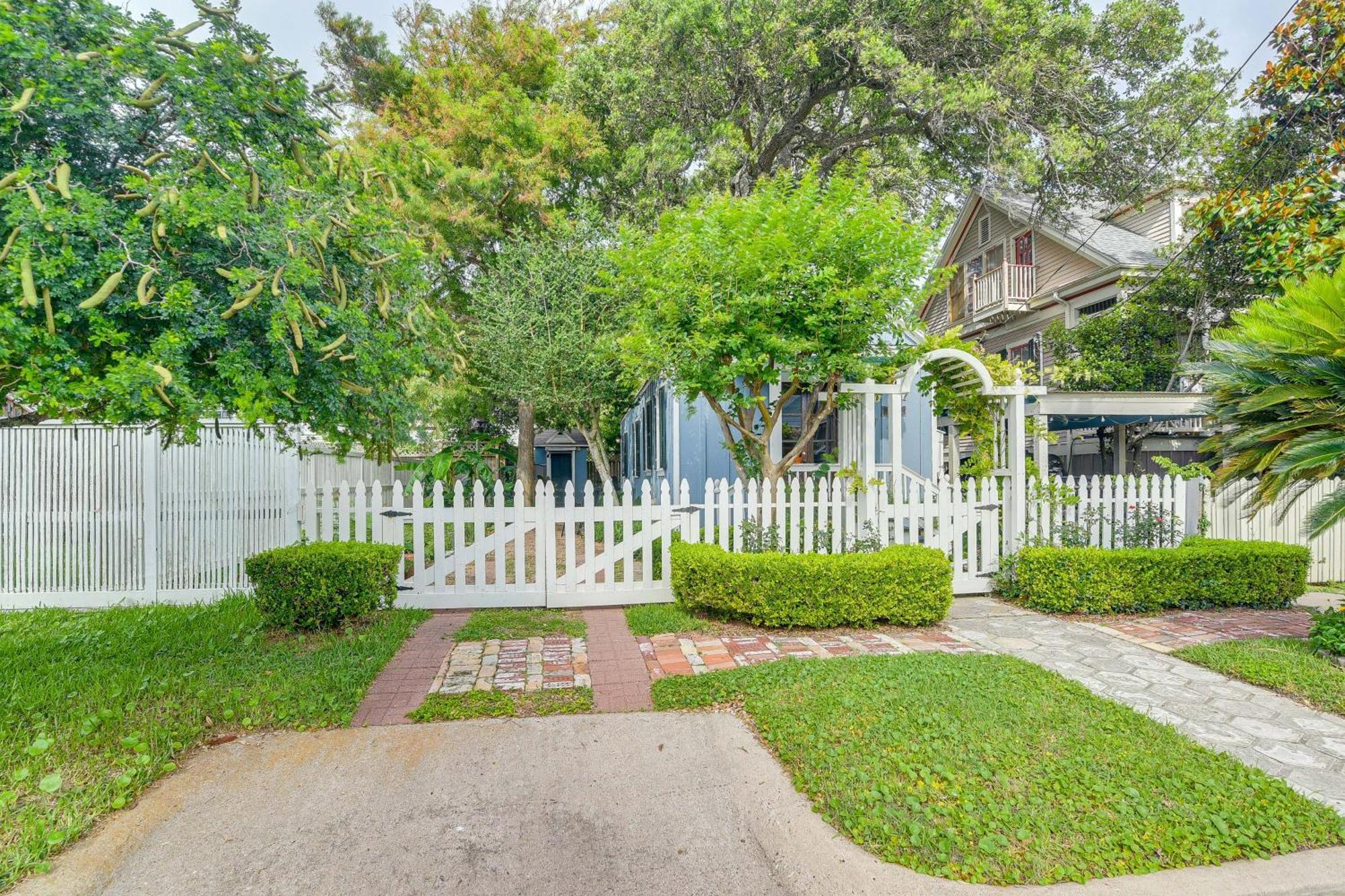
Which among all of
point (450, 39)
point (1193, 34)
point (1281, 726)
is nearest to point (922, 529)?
point (1281, 726)

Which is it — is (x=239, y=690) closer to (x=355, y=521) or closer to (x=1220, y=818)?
(x=355, y=521)

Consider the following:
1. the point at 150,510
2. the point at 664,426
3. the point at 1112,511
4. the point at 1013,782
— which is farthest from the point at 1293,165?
the point at 150,510

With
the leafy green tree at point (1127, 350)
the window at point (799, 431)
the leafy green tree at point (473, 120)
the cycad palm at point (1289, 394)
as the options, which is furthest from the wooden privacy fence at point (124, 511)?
the leafy green tree at point (1127, 350)

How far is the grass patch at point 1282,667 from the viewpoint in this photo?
4.20 metres

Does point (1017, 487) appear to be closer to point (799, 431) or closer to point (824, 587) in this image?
point (824, 587)

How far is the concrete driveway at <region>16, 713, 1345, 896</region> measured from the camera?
96.3 inches

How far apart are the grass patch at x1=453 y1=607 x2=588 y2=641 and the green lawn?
0.48 m

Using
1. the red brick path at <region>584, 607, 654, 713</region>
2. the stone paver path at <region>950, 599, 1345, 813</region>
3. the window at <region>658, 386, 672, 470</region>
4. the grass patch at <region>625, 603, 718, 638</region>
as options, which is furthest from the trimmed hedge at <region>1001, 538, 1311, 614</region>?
the window at <region>658, 386, 672, 470</region>

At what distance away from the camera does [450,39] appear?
Answer: 15.1m

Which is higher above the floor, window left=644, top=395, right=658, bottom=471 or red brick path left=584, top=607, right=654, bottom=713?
window left=644, top=395, right=658, bottom=471

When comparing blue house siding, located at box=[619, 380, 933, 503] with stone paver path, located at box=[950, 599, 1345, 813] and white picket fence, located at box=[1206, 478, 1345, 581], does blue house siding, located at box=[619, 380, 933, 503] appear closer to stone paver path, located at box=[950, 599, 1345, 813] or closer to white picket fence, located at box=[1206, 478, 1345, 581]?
white picket fence, located at box=[1206, 478, 1345, 581]

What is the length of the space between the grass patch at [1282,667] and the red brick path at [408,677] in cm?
570

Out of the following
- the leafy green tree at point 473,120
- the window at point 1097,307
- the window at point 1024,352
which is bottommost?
the window at point 1024,352

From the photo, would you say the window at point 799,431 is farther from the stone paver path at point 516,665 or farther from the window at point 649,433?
the stone paver path at point 516,665
